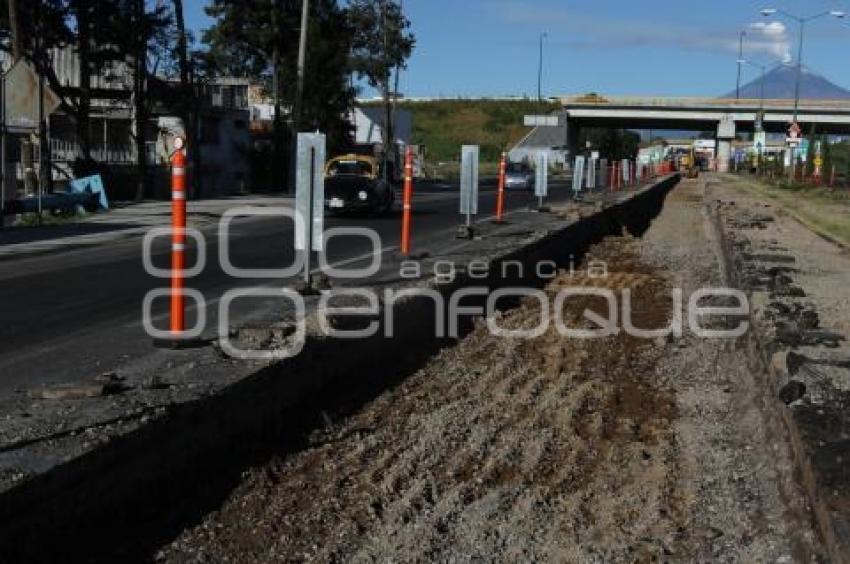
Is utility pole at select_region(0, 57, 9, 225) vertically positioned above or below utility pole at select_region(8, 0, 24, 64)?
below

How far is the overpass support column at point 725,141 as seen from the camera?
10475 centimetres

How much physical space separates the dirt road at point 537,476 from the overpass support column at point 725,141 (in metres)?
99.4

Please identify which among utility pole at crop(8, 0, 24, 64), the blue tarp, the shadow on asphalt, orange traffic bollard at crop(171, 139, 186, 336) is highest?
utility pole at crop(8, 0, 24, 64)

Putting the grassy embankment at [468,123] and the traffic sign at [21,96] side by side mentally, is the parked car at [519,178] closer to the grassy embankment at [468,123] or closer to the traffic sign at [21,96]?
the traffic sign at [21,96]

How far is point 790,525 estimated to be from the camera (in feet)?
17.9

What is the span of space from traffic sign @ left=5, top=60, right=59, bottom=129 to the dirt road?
1573cm

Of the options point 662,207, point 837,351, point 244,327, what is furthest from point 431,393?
point 662,207

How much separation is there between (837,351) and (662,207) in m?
36.1

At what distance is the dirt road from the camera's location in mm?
5102

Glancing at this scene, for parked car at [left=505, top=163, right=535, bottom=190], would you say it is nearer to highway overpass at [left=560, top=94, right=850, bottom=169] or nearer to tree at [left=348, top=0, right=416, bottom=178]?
tree at [left=348, top=0, right=416, bottom=178]

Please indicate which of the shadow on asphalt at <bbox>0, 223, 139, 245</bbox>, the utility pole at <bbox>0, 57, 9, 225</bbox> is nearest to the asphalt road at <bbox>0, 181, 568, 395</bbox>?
the shadow on asphalt at <bbox>0, 223, 139, 245</bbox>

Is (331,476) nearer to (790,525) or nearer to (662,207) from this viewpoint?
(790,525)

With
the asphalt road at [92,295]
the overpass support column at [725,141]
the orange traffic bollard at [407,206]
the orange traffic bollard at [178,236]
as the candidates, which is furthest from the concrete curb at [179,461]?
the overpass support column at [725,141]

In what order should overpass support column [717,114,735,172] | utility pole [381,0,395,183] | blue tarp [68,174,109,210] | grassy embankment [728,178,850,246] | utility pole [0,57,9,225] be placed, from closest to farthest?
utility pole [0,57,9,225] → grassy embankment [728,178,850,246] → blue tarp [68,174,109,210] → utility pole [381,0,395,183] → overpass support column [717,114,735,172]
